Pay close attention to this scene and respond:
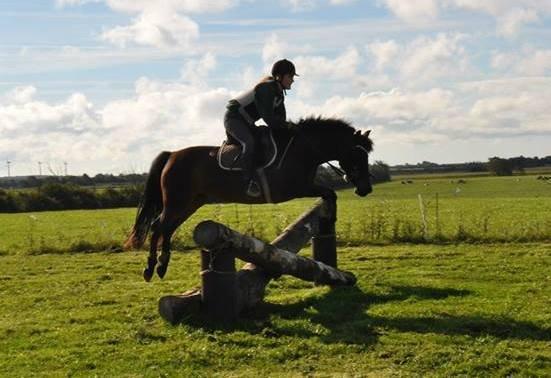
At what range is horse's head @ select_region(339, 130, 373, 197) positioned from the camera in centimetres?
877

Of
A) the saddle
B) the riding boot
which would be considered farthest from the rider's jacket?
the riding boot

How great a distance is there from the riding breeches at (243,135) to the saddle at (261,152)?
0.07 m

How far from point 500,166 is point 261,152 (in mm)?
95874

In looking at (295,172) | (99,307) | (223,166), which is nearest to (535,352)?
(295,172)

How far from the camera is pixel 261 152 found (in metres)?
8.60

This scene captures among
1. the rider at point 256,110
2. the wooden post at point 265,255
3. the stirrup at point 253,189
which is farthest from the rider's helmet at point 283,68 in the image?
the wooden post at point 265,255

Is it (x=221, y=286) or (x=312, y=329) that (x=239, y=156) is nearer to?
(x=221, y=286)

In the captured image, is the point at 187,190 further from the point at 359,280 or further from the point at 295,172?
the point at 359,280

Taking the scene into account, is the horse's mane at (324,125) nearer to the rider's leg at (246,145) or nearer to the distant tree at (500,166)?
the rider's leg at (246,145)

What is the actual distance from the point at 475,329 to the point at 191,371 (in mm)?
3142

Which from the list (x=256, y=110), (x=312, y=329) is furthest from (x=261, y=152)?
(x=312, y=329)

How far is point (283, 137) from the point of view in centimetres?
866

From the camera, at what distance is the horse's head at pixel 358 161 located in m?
8.77

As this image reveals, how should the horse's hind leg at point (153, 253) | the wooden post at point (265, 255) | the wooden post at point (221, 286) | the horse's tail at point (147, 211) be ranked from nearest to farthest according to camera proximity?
1. the wooden post at point (265, 255)
2. the wooden post at point (221, 286)
3. the horse's hind leg at point (153, 253)
4. the horse's tail at point (147, 211)
